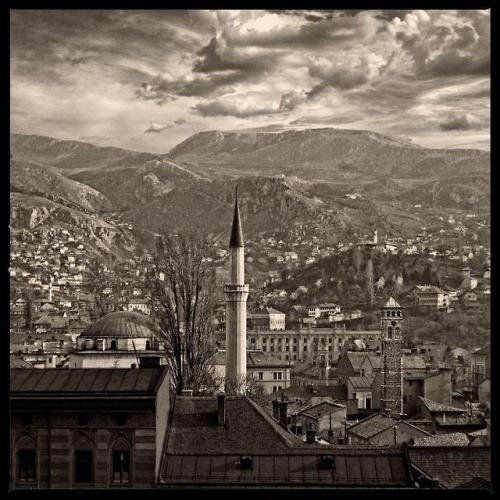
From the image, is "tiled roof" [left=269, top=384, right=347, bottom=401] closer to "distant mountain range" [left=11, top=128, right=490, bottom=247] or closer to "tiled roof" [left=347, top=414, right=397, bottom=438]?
"tiled roof" [left=347, top=414, right=397, bottom=438]

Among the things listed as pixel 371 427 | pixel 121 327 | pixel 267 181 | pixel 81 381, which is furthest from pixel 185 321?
pixel 267 181

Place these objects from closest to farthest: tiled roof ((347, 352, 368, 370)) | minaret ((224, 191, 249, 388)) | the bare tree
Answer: the bare tree < minaret ((224, 191, 249, 388)) < tiled roof ((347, 352, 368, 370))

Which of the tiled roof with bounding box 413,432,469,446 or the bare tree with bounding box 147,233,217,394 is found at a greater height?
the bare tree with bounding box 147,233,217,394

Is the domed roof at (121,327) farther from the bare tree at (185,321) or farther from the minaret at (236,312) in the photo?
the minaret at (236,312)

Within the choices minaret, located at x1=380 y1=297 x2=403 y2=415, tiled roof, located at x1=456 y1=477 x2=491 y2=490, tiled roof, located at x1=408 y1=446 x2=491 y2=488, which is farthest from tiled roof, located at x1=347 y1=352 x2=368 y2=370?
tiled roof, located at x1=456 y1=477 x2=491 y2=490

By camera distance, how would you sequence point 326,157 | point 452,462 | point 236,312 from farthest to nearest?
point 326,157
point 236,312
point 452,462

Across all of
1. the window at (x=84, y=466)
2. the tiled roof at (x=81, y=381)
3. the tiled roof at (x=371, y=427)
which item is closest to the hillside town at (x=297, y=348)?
the tiled roof at (x=371, y=427)

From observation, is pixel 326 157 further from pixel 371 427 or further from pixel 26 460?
pixel 26 460

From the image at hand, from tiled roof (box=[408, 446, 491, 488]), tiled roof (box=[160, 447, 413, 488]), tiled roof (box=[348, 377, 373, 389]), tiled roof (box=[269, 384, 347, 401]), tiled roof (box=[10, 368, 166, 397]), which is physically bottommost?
tiled roof (box=[269, 384, 347, 401])
